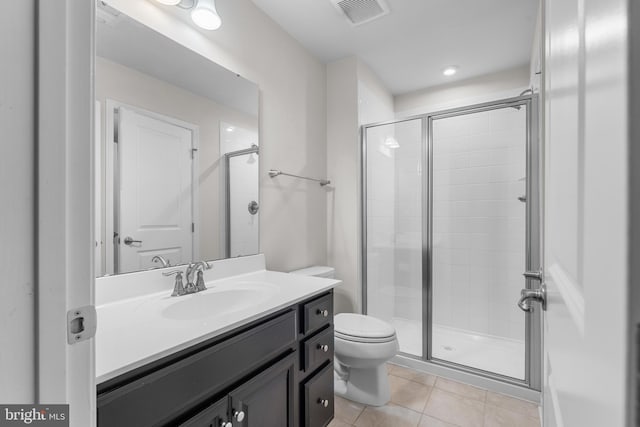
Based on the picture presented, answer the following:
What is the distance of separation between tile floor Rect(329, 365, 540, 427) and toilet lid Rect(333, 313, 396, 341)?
426 millimetres

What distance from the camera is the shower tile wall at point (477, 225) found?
2266 millimetres

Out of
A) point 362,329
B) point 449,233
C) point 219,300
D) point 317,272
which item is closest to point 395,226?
point 449,233

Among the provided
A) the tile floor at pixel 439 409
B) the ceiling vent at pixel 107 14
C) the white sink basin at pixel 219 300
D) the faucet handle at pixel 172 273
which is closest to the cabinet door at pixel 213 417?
the white sink basin at pixel 219 300

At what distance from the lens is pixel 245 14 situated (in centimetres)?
177

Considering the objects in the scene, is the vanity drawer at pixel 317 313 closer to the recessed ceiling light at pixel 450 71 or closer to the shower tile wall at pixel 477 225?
the shower tile wall at pixel 477 225

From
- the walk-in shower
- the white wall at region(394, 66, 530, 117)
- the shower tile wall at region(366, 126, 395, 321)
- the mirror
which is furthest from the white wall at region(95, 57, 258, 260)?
the white wall at region(394, 66, 530, 117)

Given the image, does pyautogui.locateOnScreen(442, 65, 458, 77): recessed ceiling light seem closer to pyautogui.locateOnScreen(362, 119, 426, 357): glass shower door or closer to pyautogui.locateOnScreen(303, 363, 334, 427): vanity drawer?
pyautogui.locateOnScreen(362, 119, 426, 357): glass shower door

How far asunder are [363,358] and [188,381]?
112 centimetres

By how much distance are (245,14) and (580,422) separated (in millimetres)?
2192

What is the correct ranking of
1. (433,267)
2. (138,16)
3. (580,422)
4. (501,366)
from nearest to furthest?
(580,422)
(138,16)
(501,366)
(433,267)

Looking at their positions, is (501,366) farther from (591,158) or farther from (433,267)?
(591,158)

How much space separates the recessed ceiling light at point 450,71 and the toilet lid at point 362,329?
2.32 metres

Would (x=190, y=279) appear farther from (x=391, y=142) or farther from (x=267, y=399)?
(x=391, y=142)

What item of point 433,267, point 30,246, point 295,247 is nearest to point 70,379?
point 30,246
